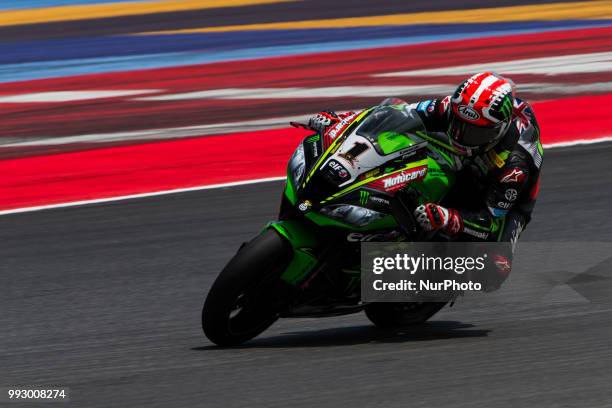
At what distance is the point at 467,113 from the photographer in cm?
607

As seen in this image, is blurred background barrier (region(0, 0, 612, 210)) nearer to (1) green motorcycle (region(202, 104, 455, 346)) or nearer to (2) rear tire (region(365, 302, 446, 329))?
(2) rear tire (region(365, 302, 446, 329))

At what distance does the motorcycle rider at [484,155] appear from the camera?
605cm

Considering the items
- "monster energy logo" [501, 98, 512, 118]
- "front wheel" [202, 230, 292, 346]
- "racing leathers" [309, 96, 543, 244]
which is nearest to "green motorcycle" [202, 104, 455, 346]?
"front wheel" [202, 230, 292, 346]

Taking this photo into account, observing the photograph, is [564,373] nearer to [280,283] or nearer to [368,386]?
[368,386]

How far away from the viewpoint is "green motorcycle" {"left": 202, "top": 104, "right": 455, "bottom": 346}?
590 centimetres

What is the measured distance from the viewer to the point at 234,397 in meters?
5.31

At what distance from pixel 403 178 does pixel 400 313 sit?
40.3 inches

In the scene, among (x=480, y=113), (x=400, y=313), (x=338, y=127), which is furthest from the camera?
(x=400, y=313)

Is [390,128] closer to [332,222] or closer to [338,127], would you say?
[338,127]

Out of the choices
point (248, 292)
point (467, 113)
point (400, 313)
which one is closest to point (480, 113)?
point (467, 113)

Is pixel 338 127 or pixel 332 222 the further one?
pixel 338 127

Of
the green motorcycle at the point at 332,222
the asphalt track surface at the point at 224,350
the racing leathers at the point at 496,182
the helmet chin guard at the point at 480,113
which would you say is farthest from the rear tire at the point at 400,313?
the helmet chin guard at the point at 480,113

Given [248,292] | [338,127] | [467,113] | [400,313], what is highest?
[467,113]

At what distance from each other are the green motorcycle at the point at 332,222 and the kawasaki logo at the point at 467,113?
0.23 m
